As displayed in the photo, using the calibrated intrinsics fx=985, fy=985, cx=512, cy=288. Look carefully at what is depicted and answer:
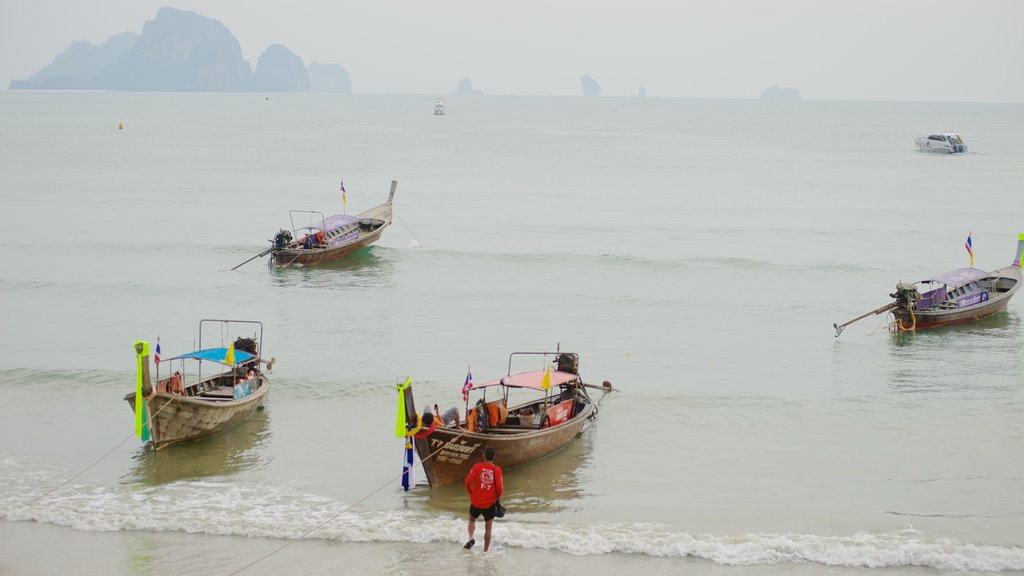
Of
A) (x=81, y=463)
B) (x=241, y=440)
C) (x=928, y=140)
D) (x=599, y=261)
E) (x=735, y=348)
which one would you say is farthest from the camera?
(x=928, y=140)

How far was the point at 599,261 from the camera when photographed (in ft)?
137

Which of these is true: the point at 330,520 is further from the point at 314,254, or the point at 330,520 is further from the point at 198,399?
the point at 314,254

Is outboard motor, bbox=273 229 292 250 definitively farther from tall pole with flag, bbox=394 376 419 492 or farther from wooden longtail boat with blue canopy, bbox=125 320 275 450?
tall pole with flag, bbox=394 376 419 492

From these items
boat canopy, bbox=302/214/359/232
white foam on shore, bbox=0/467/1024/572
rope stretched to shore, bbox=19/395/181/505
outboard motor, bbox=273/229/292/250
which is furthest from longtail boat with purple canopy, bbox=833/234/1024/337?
outboard motor, bbox=273/229/292/250

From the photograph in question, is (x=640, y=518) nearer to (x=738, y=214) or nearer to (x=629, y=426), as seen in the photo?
(x=629, y=426)

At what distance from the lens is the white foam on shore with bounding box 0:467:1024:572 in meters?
14.8

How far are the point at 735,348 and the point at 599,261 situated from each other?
14.1m

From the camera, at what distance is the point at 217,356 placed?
20406 mm

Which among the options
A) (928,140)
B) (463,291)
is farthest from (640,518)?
(928,140)

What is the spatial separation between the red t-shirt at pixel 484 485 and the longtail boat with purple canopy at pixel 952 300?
17737 millimetres

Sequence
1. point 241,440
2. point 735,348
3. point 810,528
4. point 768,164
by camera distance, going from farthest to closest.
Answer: point 768,164 < point 735,348 < point 241,440 < point 810,528

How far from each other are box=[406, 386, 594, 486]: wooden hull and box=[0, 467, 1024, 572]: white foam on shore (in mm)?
938

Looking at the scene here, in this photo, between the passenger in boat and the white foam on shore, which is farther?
the passenger in boat

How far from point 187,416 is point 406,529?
5749mm
